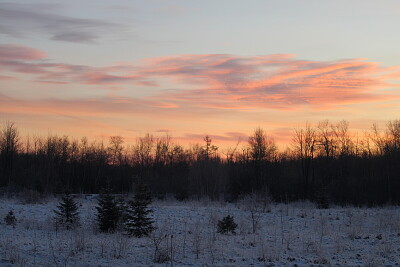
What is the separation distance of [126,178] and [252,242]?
2065 inches

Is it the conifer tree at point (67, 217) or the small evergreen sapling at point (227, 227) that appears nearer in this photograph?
the small evergreen sapling at point (227, 227)

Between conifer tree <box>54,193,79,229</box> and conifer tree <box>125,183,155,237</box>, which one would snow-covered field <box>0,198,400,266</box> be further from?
conifer tree <box>125,183,155,237</box>

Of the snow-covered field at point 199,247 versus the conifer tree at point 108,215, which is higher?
the conifer tree at point 108,215

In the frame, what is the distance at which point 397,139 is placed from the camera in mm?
55344

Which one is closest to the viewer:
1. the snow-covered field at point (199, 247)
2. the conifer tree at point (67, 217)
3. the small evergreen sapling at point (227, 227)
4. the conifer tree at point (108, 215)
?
the snow-covered field at point (199, 247)

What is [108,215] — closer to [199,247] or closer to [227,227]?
[227,227]

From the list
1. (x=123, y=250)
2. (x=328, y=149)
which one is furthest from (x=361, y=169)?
(x=123, y=250)

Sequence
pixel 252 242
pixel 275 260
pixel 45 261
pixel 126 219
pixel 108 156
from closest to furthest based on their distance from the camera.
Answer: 1. pixel 45 261
2. pixel 275 260
3. pixel 252 242
4. pixel 126 219
5. pixel 108 156

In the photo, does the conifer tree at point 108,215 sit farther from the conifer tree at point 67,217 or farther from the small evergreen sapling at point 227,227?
the small evergreen sapling at point 227,227

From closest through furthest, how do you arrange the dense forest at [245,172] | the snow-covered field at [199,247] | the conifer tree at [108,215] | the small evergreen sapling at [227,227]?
the snow-covered field at [199,247], the conifer tree at [108,215], the small evergreen sapling at [227,227], the dense forest at [245,172]

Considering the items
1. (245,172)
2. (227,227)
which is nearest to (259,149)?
(245,172)

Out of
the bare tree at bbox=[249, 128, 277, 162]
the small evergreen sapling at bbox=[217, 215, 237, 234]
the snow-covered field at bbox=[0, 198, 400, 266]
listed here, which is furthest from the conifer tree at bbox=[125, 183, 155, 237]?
the bare tree at bbox=[249, 128, 277, 162]

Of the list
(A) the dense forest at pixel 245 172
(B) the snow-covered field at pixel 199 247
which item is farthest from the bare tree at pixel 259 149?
(B) the snow-covered field at pixel 199 247

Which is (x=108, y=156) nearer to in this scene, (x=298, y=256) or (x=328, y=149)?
(x=328, y=149)
